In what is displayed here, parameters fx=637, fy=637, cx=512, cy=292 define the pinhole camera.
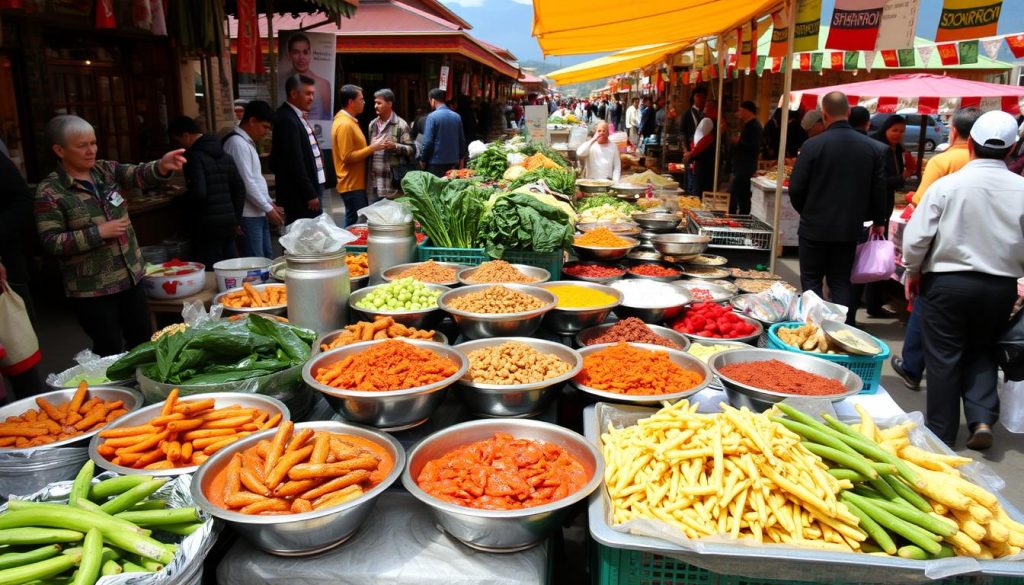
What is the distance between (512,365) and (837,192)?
375 cm

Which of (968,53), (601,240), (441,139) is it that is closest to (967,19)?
(601,240)

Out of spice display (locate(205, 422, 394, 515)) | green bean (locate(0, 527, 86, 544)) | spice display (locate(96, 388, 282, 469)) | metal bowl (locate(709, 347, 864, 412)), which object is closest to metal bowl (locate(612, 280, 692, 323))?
metal bowl (locate(709, 347, 864, 412))

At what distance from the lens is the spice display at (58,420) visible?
226 centimetres

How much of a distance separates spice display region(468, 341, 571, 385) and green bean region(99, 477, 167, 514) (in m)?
1.13

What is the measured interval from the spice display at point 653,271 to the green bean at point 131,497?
326 centimetres

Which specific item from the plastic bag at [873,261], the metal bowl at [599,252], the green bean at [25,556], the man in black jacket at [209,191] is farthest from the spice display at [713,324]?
the man in black jacket at [209,191]

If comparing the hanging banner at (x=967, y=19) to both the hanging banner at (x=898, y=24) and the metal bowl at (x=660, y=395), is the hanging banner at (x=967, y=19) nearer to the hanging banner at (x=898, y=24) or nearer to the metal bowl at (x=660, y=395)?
the hanging banner at (x=898, y=24)

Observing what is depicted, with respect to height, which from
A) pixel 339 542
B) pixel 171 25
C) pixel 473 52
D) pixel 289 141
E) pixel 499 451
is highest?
pixel 473 52

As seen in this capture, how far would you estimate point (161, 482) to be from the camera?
192 cm

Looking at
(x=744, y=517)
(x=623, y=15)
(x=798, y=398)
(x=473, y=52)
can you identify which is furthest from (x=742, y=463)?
(x=473, y=52)

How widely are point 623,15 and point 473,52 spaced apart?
793 cm

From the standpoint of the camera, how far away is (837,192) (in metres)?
5.07

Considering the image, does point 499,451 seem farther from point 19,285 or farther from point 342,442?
point 19,285

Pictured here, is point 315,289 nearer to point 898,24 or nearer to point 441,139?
point 898,24
